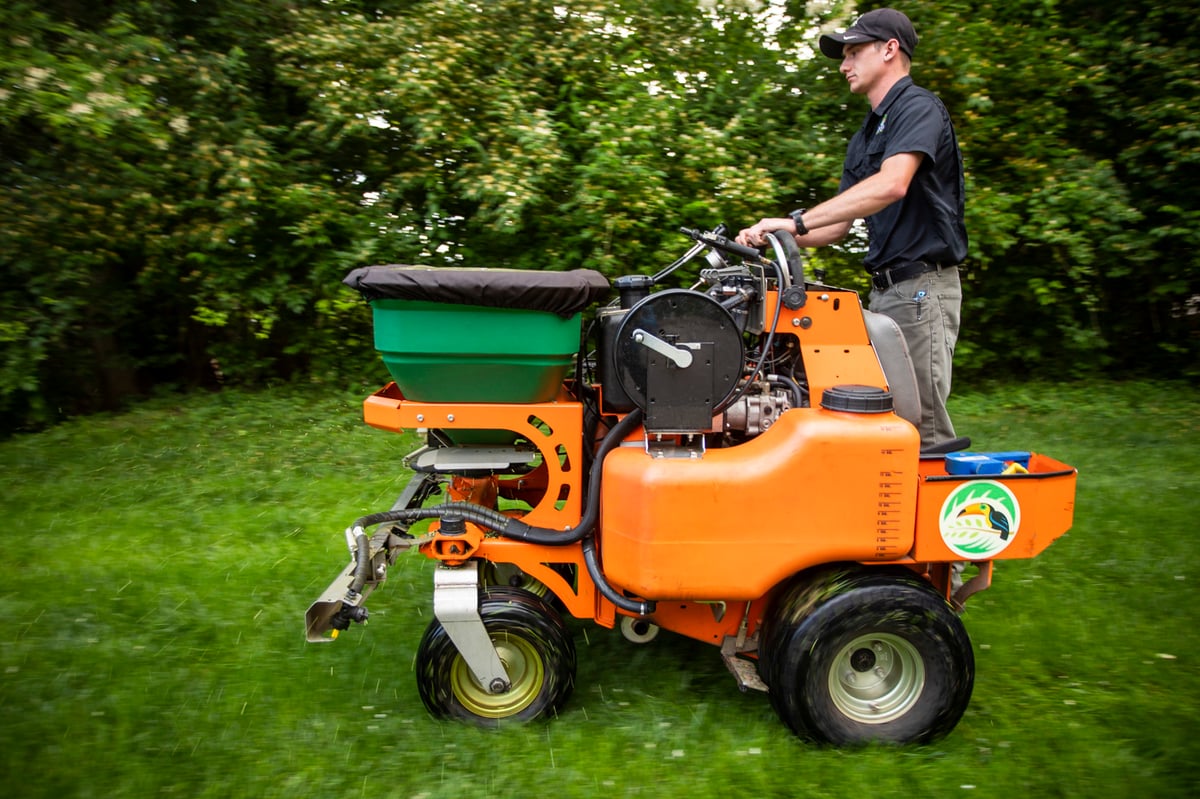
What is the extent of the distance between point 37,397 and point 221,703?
190 inches

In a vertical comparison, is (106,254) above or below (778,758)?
above

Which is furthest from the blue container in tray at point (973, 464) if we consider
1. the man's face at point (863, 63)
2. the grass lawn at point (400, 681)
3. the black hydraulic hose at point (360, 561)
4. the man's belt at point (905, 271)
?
the black hydraulic hose at point (360, 561)

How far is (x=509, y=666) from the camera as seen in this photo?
3.18 metres

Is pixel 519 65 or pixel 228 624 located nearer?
pixel 228 624

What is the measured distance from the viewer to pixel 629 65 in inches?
279

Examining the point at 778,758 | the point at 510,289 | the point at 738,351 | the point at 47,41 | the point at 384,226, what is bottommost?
the point at 778,758

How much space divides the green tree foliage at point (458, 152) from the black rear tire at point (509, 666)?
3712 mm

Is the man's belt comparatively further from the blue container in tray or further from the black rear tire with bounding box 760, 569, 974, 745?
the black rear tire with bounding box 760, 569, 974, 745

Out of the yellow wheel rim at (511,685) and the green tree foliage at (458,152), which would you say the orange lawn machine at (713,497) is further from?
the green tree foliage at (458,152)

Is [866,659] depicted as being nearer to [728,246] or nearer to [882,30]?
[728,246]

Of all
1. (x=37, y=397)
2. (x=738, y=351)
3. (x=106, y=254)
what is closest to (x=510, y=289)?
(x=738, y=351)

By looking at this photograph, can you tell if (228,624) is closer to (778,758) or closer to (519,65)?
(778,758)

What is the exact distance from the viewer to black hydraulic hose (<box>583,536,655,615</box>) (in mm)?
3088

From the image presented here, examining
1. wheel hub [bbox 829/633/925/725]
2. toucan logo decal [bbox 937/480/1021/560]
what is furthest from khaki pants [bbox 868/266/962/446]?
wheel hub [bbox 829/633/925/725]
